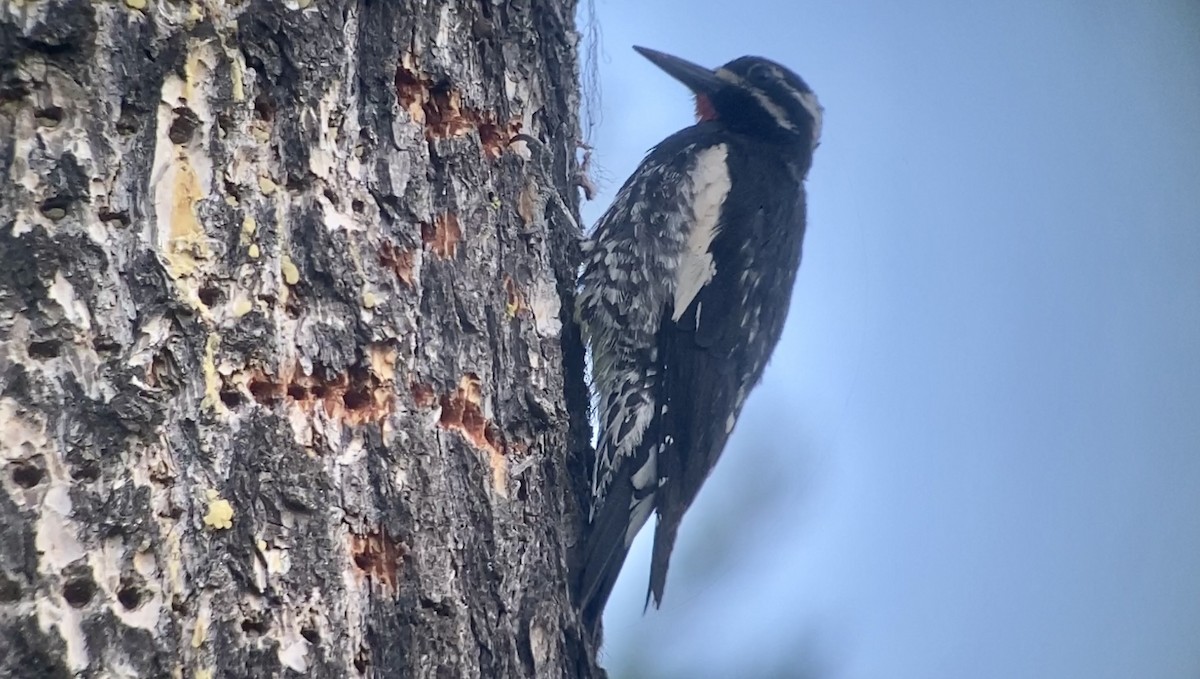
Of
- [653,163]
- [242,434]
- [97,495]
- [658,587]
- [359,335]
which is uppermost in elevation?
[653,163]

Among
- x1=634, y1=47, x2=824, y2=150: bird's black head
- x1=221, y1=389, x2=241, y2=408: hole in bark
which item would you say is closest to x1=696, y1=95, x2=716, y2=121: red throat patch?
x1=634, y1=47, x2=824, y2=150: bird's black head

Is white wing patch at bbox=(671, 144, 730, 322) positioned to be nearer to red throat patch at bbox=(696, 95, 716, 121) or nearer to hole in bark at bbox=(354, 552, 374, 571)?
red throat patch at bbox=(696, 95, 716, 121)

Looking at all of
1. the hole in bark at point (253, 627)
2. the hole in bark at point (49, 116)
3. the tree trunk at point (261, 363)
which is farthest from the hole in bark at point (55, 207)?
the hole in bark at point (253, 627)

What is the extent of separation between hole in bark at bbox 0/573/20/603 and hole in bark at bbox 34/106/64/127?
603 mm

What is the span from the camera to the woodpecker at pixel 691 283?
2580mm

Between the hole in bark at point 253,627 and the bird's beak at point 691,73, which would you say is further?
the bird's beak at point 691,73

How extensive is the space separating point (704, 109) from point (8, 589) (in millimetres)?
2665

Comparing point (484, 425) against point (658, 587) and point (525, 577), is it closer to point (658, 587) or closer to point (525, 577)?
point (525, 577)

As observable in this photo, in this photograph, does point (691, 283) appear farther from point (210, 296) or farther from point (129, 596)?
point (129, 596)

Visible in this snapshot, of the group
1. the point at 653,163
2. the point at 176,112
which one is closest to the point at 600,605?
the point at 176,112

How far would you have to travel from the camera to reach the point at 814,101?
3.36m

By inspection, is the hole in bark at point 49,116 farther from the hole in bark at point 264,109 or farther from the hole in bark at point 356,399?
the hole in bark at point 356,399

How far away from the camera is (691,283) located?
2.88 m

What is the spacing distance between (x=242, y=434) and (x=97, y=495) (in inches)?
7.8
